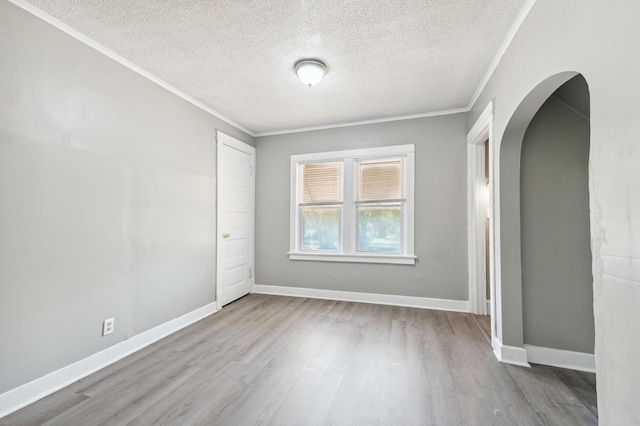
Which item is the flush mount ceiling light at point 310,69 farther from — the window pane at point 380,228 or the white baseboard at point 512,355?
the white baseboard at point 512,355

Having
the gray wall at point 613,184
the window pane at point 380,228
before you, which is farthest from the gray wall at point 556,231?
the window pane at point 380,228

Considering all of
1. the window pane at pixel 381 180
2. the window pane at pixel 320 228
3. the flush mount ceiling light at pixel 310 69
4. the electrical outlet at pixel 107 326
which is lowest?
the electrical outlet at pixel 107 326

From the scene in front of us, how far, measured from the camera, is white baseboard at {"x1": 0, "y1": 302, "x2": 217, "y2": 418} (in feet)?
5.55

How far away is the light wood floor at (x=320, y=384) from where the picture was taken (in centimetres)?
163

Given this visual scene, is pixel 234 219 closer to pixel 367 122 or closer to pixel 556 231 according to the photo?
pixel 367 122

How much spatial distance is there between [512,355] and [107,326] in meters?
3.43

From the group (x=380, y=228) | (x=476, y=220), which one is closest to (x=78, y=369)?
(x=380, y=228)

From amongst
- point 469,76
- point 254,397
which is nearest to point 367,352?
point 254,397

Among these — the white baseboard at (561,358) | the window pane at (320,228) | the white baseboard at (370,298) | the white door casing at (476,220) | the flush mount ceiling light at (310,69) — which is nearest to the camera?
the white baseboard at (561,358)

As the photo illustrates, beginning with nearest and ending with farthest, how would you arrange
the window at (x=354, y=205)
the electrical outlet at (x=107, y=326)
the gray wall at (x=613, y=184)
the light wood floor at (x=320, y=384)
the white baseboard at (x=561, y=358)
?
1. the gray wall at (x=613, y=184)
2. the light wood floor at (x=320, y=384)
3. the white baseboard at (x=561, y=358)
4. the electrical outlet at (x=107, y=326)
5. the window at (x=354, y=205)

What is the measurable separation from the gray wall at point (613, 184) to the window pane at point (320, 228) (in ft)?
10.2

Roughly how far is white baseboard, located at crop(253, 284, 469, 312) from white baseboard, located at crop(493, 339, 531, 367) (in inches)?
47.8

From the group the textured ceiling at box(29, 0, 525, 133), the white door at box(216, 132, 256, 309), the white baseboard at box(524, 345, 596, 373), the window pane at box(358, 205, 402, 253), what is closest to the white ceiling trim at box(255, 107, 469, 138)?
the textured ceiling at box(29, 0, 525, 133)

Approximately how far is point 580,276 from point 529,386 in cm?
99
